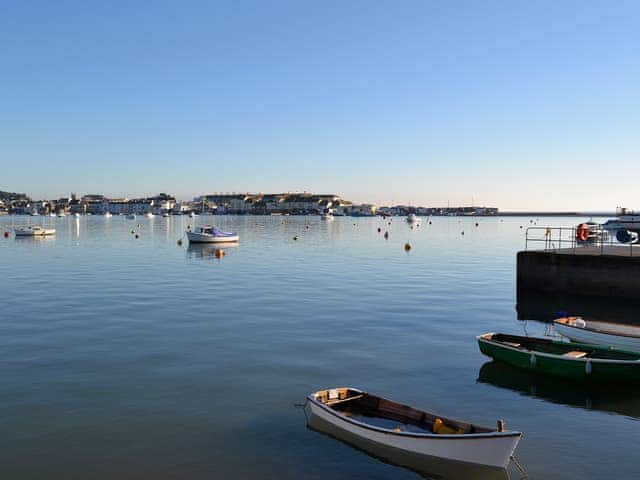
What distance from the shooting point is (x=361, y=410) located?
14.9m

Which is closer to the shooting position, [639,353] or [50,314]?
[639,353]

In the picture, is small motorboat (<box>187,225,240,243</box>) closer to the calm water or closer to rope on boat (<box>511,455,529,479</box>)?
the calm water

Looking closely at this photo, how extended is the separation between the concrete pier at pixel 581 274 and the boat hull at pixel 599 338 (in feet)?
42.4

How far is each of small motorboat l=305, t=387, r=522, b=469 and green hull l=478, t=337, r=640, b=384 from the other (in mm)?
7504

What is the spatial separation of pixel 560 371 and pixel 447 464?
848 centimetres

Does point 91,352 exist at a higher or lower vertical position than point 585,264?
lower

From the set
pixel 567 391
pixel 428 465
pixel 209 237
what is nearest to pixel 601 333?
pixel 567 391

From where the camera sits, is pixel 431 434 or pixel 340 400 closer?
pixel 431 434

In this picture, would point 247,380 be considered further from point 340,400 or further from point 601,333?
point 601,333

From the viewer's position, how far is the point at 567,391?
60.5ft

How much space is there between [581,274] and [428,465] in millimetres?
27198

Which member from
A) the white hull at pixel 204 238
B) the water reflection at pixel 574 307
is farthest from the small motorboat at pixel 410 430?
the white hull at pixel 204 238

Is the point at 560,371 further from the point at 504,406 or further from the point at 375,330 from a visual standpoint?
the point at 375,330

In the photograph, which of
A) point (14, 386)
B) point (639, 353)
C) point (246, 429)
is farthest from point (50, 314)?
point (639, 353)
